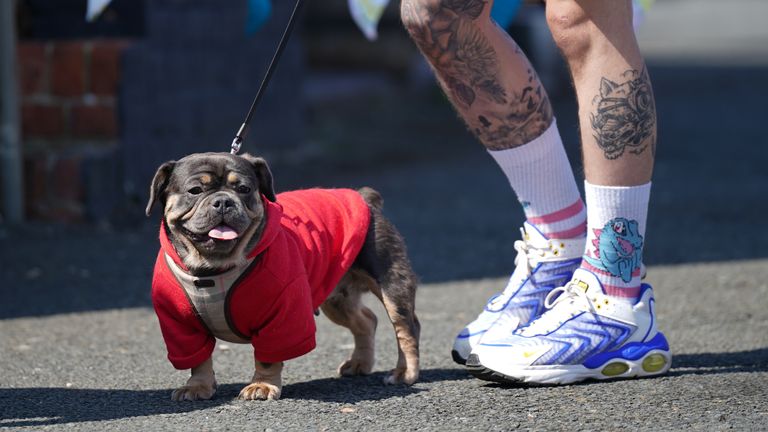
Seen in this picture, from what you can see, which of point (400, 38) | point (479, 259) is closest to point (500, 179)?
point (479, 259)

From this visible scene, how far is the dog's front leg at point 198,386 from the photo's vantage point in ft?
10.6

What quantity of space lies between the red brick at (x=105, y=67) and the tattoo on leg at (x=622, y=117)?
342 cm

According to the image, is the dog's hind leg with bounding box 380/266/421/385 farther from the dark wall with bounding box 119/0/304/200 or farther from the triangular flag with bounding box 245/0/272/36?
the dark wall with bounding box 119/0/304/200

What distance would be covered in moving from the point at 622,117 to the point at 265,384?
128 centimetres

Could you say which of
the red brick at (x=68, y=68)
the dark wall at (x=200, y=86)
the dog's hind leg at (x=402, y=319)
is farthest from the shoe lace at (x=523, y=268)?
the red brick at (x=68, y=68)

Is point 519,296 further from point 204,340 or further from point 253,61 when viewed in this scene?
point 253,61

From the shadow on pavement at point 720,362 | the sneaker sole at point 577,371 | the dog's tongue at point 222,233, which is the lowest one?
the shadow on pavement at point 720,362

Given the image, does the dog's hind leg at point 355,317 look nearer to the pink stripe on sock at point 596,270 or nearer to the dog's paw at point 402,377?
the dog's paw at point 402,377

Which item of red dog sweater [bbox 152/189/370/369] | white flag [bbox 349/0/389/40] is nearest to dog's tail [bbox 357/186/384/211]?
red dog sweater [bbox 152/189/370/369]

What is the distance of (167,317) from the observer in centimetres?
322

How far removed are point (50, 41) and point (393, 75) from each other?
5.85 meters

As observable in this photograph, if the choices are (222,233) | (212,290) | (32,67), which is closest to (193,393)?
(212,290)

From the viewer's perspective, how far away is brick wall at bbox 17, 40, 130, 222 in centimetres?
604

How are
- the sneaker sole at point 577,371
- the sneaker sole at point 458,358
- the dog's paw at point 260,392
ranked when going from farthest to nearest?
the sneaker sole at point 458,358 → the sneaker sole at point 577,371 → the dog's paw at point 260,392
